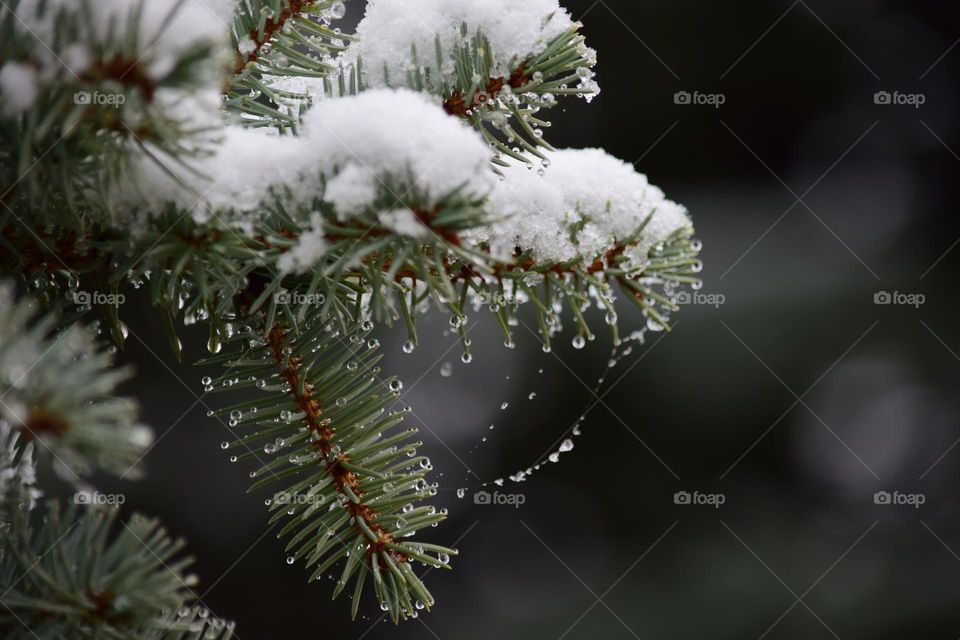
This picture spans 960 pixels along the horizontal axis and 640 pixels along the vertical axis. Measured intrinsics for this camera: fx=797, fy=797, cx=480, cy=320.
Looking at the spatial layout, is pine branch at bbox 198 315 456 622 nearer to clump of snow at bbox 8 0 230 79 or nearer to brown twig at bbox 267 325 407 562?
brown twig at bbox 267 325 407 562

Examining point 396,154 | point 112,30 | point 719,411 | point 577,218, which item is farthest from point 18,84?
point 719,411

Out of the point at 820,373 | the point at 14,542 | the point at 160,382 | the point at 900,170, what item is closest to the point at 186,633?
the point at 14,542

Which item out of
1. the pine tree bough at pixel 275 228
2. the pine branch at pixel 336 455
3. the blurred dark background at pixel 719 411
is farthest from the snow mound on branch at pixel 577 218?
the blurred dark background at pixel 719 411

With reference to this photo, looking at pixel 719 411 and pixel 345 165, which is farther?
pixel 719 411

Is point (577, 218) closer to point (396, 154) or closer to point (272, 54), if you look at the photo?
point (396, 154)

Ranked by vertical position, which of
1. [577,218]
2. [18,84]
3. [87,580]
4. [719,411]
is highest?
[719,411]

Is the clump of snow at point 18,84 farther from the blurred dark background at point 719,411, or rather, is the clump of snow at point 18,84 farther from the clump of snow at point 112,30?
the blurred dark background at point 719,411

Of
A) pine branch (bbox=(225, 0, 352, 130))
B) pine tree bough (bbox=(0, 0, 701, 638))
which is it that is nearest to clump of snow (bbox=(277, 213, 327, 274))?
pine tree bough (bbox=(0, 0, 701, 638))
